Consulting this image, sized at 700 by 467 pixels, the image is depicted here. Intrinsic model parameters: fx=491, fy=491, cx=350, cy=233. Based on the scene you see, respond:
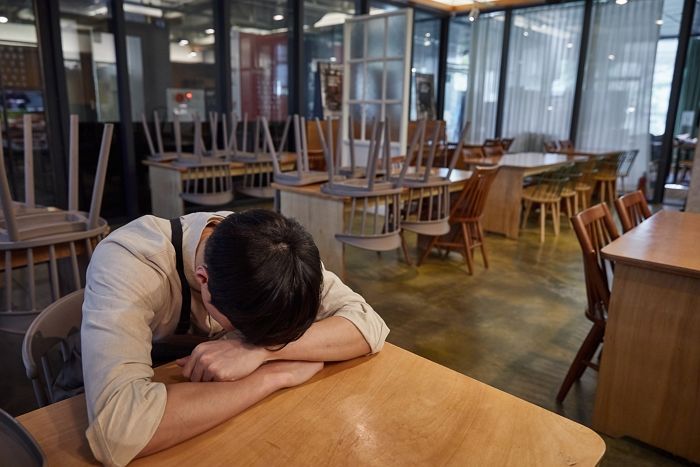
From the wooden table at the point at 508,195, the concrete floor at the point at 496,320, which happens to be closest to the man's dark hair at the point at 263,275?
the concrete floor at the point at 496,320

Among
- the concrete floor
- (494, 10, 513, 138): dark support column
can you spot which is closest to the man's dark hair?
the concrete floor

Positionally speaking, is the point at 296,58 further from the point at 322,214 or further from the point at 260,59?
the point at 322,214

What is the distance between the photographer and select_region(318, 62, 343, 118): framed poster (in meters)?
6.35

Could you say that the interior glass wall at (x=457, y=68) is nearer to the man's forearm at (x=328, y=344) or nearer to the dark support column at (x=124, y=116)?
the dark support column at (x=124, y=116)

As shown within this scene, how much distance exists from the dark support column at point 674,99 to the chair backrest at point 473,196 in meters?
4.34

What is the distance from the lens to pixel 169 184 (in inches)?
164

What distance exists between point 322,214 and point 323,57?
13.4 ft

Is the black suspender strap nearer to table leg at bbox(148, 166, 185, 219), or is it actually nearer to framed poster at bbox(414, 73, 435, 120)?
table leg at bbox(148, 166, 185, 219)

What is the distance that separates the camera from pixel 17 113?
4254 millimetres

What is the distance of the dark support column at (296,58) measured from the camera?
6.02 metres

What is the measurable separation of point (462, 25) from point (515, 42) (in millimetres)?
994

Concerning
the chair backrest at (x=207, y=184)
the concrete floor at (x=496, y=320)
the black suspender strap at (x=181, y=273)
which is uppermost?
the black suspender strap at (x=181, y=273)

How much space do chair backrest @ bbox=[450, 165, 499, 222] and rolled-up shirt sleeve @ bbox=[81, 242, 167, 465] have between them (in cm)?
293

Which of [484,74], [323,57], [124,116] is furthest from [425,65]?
[124,116]
